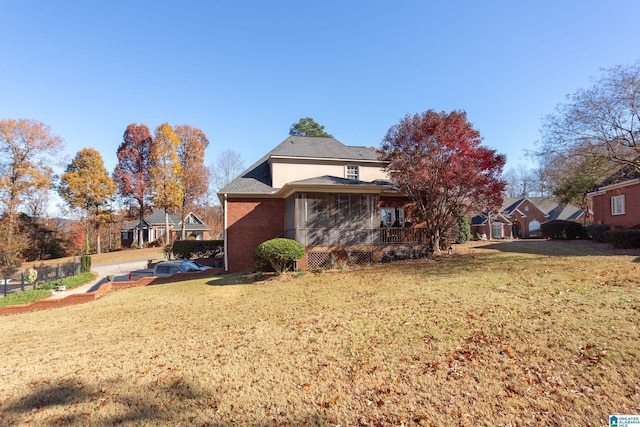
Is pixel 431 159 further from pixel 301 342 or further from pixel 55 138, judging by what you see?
pixel 55 138

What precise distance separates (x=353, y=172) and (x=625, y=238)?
1410 cm

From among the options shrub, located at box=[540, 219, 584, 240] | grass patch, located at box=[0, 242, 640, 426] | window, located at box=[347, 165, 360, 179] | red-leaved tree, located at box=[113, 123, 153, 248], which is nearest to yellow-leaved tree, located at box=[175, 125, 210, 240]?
red-leaved tree, located at box=[113, 123, 153, 248]

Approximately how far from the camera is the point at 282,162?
18891 millimetres

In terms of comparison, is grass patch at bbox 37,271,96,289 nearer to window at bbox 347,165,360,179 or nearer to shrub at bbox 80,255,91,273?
shrub at bbox 80,255,91,273

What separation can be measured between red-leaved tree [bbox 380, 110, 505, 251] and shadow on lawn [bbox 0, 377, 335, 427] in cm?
1207

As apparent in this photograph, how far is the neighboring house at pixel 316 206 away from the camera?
15.3 metres

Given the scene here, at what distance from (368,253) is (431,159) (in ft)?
18.2

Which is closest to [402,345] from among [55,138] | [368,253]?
[368,253]

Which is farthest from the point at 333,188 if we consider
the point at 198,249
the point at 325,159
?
the point at 198,249

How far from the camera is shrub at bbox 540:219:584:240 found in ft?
66.7

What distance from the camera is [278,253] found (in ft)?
42.9

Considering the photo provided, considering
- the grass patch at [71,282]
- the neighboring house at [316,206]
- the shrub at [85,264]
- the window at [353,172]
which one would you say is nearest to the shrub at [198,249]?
the grass patch at [71,282]

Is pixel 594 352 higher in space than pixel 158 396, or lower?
higher

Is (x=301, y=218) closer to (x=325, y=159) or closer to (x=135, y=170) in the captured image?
(x=325, y=159)
